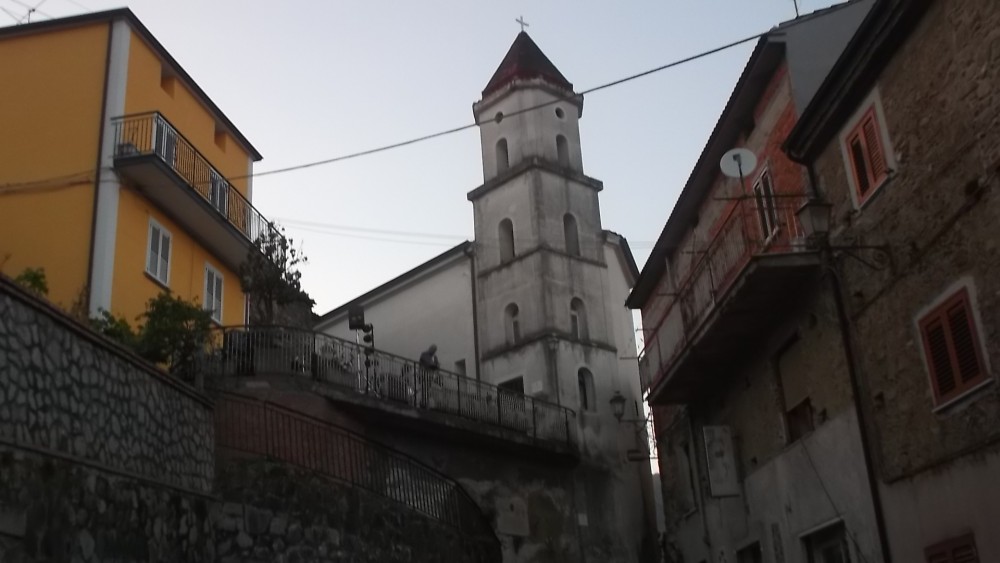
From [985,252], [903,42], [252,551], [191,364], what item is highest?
[903,42]

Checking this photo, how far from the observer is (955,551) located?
1102 cm

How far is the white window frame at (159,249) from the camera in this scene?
2091 cm

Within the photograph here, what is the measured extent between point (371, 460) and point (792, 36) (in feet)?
33.0

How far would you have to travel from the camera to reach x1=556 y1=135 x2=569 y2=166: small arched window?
3347 centimetres

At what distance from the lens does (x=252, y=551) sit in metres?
13.9

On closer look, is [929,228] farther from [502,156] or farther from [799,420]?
[502,156]

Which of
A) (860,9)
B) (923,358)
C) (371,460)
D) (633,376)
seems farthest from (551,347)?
(923,358)

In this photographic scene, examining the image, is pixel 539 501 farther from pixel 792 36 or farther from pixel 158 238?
pixel 792 36

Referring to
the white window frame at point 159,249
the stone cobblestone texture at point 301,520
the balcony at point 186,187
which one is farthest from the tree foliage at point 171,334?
the stone cobblestone texture at point 301,520

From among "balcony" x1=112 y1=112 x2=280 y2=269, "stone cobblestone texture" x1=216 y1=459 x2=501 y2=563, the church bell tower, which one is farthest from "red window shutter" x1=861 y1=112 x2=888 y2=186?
the church bell tower

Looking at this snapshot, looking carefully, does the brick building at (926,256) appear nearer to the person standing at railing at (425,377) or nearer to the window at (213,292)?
the person standing at railing at (425,377)

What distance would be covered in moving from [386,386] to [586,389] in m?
8.53

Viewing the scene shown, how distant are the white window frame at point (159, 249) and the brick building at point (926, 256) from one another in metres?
13.7

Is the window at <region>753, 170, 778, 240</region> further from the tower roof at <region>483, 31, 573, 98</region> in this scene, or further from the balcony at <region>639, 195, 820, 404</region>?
the tower roof at <region>483, 31, 573, 98</region>
